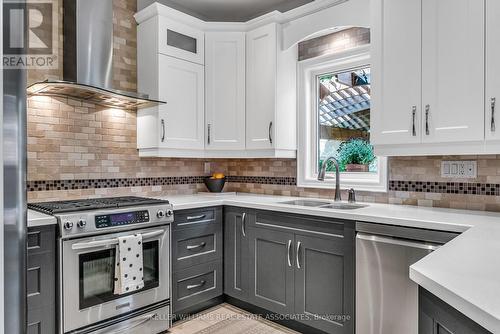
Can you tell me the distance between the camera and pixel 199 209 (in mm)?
2816

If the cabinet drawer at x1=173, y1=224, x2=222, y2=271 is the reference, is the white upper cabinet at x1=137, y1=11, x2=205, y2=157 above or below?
above

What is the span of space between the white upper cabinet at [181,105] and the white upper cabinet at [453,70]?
192cm

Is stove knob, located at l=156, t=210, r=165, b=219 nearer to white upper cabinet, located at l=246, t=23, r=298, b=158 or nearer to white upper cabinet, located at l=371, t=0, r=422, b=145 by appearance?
white upper cabinet, located at l=246, t=23, r=298, b=158

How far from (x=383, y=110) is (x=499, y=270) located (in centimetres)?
147

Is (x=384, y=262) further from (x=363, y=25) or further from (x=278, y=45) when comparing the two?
(x=278, y=45)

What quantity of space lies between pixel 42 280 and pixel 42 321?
0.76 feet

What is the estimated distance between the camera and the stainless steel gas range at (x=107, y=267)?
2.06 metres

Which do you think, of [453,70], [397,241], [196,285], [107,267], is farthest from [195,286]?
[453,70]

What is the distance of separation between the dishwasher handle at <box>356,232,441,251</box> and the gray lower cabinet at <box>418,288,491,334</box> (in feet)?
2.74

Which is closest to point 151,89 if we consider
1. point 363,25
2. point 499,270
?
point 363,25

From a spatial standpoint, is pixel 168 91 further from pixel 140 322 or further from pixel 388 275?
pixel 388 275

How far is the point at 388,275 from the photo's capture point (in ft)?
6.59

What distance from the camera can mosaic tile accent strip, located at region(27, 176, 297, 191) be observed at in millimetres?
2641

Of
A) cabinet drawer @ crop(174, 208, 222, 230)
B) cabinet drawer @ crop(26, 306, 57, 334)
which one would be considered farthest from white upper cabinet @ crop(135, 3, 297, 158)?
cabinet drawer @ crop(26, 306, 57, 334)
